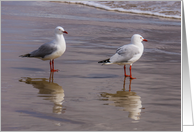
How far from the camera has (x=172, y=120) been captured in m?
4.50

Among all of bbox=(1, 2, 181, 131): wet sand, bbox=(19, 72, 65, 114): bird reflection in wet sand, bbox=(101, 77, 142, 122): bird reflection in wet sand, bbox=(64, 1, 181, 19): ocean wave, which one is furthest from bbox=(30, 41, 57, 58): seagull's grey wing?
bbox=(64, 1, 181, 19): ocean wave

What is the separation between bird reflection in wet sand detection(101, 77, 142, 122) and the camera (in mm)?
4777

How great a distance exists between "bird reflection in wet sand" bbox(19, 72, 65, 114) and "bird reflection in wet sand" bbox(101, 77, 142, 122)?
2.53ft

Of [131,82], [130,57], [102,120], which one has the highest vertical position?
[130,57]

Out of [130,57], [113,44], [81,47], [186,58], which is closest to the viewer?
[186,58]

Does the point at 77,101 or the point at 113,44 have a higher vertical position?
the point at 113,44

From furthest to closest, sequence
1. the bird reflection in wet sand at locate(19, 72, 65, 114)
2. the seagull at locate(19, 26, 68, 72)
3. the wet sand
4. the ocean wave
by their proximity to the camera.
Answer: the ocean wave < the seagull at locate(19, 26, 68, 72) < the bird reflection in wet sand at locate(19, 72, 65, 114) < the wet sand

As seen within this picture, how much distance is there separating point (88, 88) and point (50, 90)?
679mm

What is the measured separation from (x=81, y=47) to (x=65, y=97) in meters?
4.42

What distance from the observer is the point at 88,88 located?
608cm

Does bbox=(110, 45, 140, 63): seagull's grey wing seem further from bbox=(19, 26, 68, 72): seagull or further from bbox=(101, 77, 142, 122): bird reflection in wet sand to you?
bbox=(19, 26, 68, 72): seagull

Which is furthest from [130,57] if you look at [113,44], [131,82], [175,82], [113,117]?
[113,44]

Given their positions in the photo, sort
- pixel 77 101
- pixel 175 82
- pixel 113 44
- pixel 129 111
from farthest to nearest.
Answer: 1. pixel 113 44
2. pixel 175 82
3. pixel 77 101
4. pixel 129 111

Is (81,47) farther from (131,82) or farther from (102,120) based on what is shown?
(102,120)
